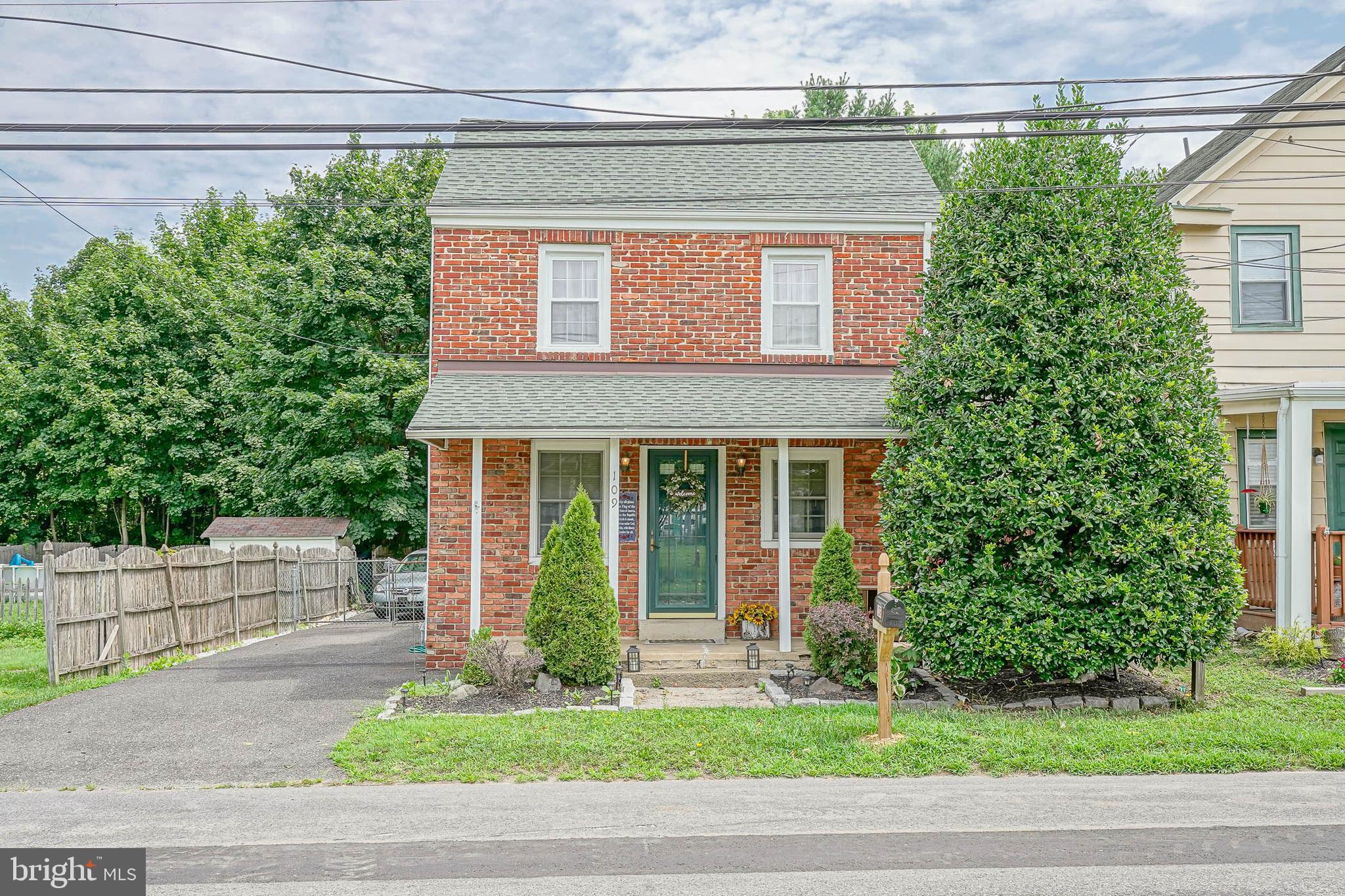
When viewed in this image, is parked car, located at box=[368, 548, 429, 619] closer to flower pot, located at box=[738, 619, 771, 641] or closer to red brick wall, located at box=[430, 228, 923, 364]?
red brick wall, located at box=[430, 228, 923, 364]

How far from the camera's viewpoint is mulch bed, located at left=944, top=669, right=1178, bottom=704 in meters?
Result: 9.48

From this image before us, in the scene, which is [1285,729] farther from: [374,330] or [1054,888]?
[374,330]

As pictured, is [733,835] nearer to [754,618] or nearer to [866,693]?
[866,693]

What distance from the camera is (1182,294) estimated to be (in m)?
9.49

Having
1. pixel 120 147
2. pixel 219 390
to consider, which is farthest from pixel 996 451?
pixel 219 390

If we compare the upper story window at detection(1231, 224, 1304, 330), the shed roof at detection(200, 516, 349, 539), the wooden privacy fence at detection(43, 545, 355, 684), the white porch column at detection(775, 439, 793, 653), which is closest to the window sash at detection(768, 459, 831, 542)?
the white porch column at detection(775, 439, 793, 653)

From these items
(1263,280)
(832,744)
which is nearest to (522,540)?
(832,744)

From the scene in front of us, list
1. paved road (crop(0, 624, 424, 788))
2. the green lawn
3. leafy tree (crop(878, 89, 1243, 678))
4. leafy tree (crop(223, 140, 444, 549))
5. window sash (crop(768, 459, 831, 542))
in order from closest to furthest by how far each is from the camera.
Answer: the green lawn, paved road (crop(0, 624, 424, 788)), leafy tree (crop(878, 89, 1243, 678)), window sash (crop(768, 459, 831, 542)), leafy tree (crop(223, 140, 444, 549))

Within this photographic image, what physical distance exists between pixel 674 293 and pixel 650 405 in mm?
1958

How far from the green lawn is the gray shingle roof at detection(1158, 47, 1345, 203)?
25.7 ft

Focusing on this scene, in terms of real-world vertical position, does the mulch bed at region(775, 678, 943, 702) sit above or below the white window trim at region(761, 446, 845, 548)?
below

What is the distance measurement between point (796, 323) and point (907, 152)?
371 cm

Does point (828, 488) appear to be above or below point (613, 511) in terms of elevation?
above

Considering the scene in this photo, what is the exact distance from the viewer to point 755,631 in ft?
40.5
